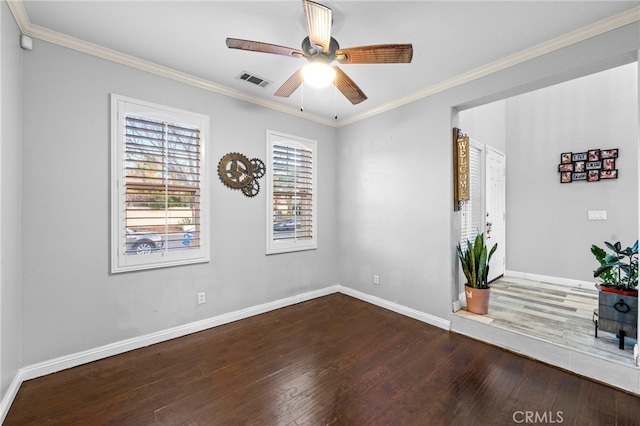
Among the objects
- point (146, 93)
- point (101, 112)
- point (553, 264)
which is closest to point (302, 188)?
point (146, 93)

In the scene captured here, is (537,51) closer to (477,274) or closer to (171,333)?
(477,274)

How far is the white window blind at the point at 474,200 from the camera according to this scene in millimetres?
3619

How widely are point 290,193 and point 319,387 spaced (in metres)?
2.43

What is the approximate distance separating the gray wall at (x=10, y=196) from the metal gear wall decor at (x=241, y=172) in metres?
1.58

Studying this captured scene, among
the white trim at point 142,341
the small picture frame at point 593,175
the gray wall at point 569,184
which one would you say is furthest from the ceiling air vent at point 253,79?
the small picture frame at point 593,175

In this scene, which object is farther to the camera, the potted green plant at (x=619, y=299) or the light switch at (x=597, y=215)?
the light switch at (x=597, y=215)

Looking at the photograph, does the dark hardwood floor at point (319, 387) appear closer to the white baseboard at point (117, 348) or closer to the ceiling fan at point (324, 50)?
the white baseboard at point (117, 348)

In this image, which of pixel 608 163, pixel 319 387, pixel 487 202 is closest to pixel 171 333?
pixel 319 387

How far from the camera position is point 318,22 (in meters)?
1.56

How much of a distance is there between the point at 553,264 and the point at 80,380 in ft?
19.7

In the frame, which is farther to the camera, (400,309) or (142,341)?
(400,309)

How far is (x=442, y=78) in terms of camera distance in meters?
2.89

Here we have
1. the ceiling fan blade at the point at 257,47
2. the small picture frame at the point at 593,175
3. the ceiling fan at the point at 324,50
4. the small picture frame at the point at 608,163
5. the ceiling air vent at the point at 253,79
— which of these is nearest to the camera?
the ceiling fan at the point at 324,50

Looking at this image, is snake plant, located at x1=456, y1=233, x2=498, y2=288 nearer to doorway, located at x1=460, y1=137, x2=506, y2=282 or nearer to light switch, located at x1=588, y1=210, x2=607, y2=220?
doorway, located at x1=460, y1=137, x2=506, y2=282
